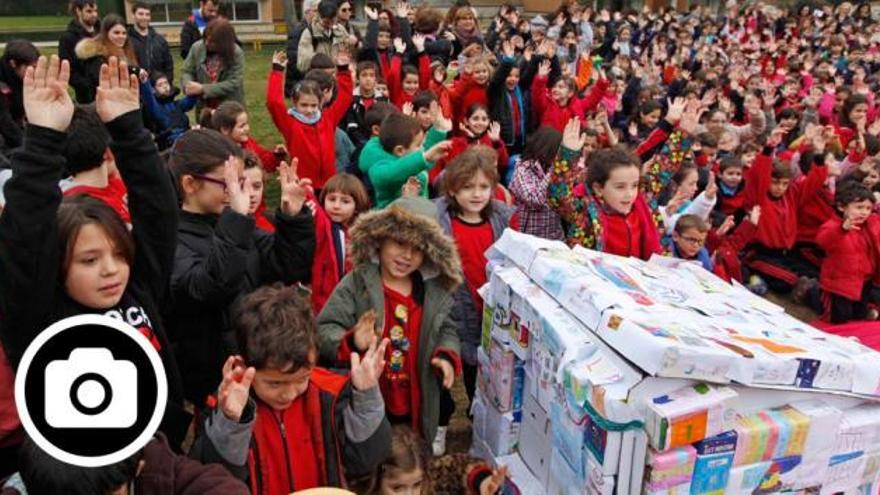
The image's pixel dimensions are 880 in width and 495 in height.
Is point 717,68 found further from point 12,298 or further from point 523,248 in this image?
point 12,298

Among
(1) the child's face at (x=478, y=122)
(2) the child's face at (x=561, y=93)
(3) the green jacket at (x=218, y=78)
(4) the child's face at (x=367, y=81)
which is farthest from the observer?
(2) the child's face at (x=561, y=93)

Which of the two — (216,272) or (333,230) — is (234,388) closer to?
(216,272)

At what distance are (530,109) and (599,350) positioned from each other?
5386 millimetres

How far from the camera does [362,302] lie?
2.89m

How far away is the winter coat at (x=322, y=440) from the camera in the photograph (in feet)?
7.00

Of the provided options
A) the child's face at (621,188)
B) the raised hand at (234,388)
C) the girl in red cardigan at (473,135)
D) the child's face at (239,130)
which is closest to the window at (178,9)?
the girl in red cardigan at (473,135)

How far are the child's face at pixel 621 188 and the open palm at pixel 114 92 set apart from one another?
2197mm

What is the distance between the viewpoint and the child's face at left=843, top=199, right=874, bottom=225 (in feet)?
16.7

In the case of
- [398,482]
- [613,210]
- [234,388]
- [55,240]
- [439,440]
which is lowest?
[439,440]

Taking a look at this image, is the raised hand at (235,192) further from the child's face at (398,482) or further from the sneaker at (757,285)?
the sneaker at (757,285)

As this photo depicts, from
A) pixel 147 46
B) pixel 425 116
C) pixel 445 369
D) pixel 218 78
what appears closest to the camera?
pixel 445 369

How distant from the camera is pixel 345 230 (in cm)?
354

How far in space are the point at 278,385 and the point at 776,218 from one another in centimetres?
490

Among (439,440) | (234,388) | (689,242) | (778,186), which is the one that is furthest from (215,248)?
(778,186)
